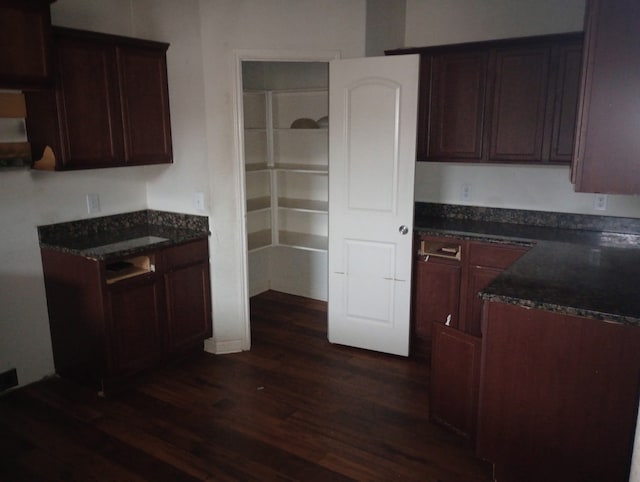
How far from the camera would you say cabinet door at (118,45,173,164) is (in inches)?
128

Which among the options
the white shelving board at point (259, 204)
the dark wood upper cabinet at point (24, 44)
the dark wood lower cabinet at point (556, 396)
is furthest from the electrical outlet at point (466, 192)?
the dark wood upper cabinet at point (24, 44)

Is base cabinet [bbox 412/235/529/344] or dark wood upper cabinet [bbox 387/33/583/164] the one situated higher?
dark wood upper cabinet [bbox 387/33/583/164]

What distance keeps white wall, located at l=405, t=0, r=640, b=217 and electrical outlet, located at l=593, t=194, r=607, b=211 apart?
0.02 metres

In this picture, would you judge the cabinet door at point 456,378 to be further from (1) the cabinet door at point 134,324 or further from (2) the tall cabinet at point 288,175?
(2) the tall cabinet at point 288,175

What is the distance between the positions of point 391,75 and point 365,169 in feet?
2.06

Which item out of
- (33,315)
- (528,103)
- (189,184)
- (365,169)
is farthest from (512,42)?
(33,315)

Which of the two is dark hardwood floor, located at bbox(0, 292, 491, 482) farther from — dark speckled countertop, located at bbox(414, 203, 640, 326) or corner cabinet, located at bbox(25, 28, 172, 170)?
corner cabinet, located at bbox(25, 28, 172, 170)

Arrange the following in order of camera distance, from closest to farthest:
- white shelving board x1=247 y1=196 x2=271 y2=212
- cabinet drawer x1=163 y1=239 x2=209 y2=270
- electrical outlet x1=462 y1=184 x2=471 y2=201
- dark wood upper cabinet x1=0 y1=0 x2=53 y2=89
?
1. dark wood upper cabinet x1=0 y1=0 x2=53 y2=89
2. cabinet drawer x1=163 y1=239 x2=209 y2=270
3. electrical outlet x1=462 y1=184 x2=471 y2=201
4. white shelving board x1=247 y1=196 x2=271 y2=212

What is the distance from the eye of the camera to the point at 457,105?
3.53 metres

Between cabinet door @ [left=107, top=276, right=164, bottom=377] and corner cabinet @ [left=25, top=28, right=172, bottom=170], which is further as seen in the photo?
cabinet door @ [left=107, top=276, right=164, bottom=377]

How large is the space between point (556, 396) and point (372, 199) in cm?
183

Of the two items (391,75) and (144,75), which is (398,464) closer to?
(391,75)

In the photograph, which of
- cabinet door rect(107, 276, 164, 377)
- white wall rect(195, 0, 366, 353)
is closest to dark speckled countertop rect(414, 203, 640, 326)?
white wall rect(195, 0, 366, 353)

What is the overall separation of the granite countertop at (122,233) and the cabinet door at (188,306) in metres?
0.24
